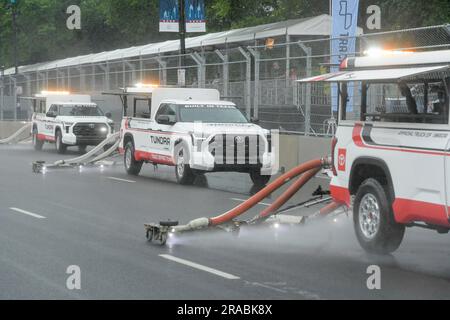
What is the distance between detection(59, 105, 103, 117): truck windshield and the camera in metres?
34.0

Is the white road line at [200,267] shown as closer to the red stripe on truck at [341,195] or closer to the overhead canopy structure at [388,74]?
the red stripe on truck at [341,195]

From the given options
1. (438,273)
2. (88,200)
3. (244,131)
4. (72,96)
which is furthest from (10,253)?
(72,96)

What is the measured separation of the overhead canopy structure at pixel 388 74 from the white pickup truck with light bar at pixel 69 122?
21846 mm

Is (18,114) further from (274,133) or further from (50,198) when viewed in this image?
(50,198)

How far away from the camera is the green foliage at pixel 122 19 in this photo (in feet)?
132

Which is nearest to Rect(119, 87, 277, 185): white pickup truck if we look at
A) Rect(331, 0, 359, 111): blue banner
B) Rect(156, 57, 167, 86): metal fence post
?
Rect(331, 0, 359, 111): blue banner

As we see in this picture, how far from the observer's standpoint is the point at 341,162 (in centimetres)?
1162

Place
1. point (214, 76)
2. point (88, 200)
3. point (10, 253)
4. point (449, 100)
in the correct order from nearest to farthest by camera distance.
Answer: point (449, 100)
point (10, 253)
point (88, 200)
point (214, 76)

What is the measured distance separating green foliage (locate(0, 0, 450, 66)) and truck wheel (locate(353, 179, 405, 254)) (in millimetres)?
28472

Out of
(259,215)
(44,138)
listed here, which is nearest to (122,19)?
(44,138)

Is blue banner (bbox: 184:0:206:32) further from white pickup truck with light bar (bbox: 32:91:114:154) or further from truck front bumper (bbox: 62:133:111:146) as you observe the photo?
truck front bumper (bbox: 62:133:111:146)

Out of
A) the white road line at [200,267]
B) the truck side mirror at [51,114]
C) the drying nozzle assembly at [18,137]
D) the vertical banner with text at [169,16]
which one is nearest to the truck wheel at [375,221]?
the white road line at [200,267]

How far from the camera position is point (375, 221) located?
1094 centimetres
